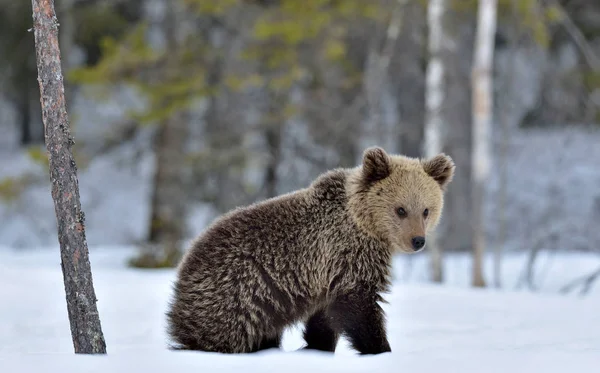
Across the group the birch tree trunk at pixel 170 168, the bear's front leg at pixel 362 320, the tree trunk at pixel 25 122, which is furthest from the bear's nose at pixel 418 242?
the tree trunk at pixel 25 122

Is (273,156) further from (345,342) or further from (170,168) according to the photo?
(345,342)

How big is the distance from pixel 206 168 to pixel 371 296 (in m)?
9.31

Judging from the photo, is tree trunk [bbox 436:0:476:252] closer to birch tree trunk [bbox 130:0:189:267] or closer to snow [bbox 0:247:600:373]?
birch tree trunk [bbox 130:0:189:267]

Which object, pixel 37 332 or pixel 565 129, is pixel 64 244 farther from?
pixel 565 129

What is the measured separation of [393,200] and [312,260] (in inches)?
26.6

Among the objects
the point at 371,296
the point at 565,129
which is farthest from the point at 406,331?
the point at 565,129

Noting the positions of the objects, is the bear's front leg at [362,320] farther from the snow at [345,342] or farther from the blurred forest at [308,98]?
the blurred forest at [308,98]

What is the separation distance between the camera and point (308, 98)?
14.2 m

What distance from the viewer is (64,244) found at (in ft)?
13.0

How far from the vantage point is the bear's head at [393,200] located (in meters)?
4.79

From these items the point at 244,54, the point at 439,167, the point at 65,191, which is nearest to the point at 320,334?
the point at 439,167

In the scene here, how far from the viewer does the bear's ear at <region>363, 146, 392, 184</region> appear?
4.79 metres

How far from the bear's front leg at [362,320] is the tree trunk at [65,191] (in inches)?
54.9

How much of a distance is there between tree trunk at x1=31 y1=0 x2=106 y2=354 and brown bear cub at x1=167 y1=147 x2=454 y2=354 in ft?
1.93
